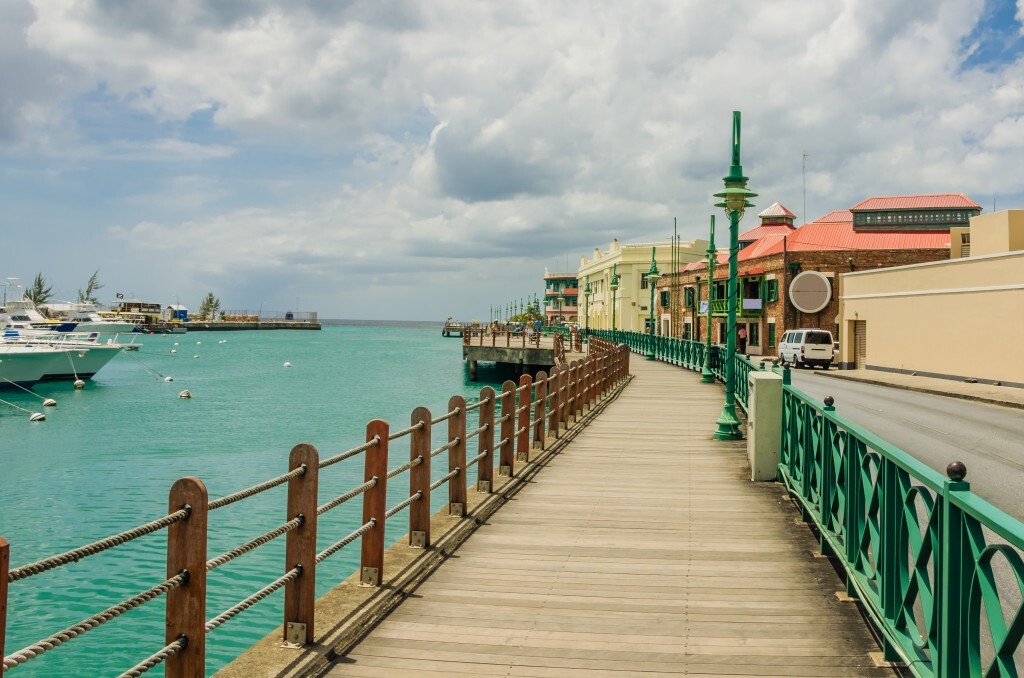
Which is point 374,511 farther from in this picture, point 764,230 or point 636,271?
point 636,271

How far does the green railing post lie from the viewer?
3475 mm

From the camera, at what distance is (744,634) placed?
5598 millimetres

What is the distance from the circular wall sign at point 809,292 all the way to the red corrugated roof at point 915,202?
9.10m

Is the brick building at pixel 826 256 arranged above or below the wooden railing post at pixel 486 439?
above

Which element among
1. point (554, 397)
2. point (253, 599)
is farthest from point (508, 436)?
point (253, 599)

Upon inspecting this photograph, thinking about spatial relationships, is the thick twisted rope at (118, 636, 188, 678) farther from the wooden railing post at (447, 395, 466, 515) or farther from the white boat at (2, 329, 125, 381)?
the white boat at (2, 329, 125, 381)

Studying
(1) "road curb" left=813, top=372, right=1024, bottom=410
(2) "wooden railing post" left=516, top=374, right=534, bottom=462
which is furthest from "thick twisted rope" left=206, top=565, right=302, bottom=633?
(1) "road curb" left=813, top=372, right=1024, bottom=410

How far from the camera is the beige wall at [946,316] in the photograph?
99.5 feet

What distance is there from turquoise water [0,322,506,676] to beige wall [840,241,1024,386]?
20.9m

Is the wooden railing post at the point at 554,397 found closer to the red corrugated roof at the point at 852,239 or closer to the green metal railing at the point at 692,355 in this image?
the green metal railing at the point at 692,355

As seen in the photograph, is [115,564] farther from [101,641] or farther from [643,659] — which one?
[643,659]

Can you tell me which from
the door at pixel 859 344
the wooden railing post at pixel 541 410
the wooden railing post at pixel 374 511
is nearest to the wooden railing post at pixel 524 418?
the wooden railing post at pixel 541 410

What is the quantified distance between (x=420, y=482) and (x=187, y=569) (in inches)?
141

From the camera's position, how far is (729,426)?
51.1 feet
